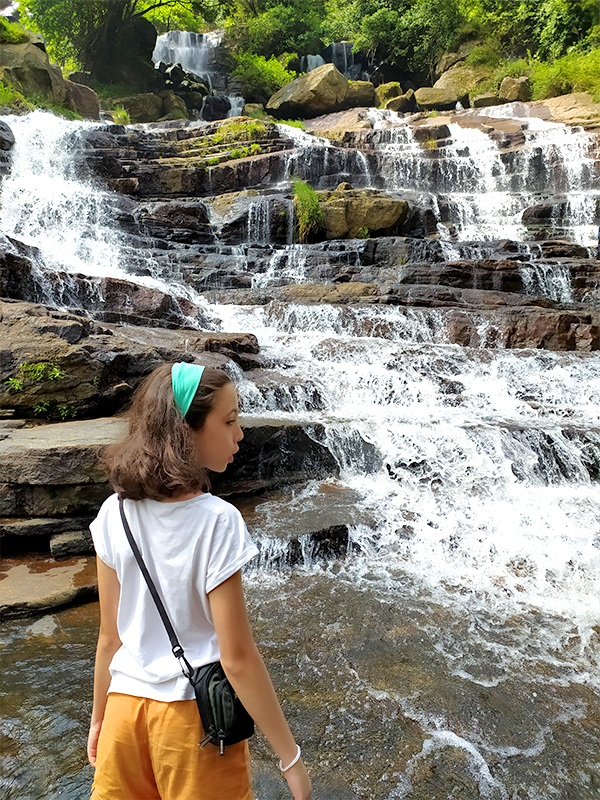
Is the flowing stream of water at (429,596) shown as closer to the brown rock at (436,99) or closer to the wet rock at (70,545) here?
the wet rock at (70,545)

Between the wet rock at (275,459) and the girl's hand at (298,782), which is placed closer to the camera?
the girl's hand at (298,782)

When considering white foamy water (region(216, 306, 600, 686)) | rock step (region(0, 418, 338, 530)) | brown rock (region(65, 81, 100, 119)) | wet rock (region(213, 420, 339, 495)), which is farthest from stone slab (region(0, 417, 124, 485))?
brown rock (region(65, 81, 100, 119))

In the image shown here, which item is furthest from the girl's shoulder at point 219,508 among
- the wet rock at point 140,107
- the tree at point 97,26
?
the tree at point 97,26

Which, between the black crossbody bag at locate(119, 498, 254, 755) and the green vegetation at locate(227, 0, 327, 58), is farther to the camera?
the green vegetation at locate(227, 0, 327, 58)

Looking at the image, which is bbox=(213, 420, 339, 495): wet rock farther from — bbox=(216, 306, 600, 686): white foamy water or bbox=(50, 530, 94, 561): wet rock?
bbox=(50, 530, 94, 561): wet rock

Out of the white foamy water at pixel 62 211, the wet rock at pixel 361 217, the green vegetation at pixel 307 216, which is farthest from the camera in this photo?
the wet rock at pixel 361 217

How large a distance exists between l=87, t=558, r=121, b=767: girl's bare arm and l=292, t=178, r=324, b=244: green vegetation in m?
14.2

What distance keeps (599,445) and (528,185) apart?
1407 cm

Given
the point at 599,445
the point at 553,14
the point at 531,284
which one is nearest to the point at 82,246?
the point at 531,284

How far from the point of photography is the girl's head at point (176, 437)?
128cm

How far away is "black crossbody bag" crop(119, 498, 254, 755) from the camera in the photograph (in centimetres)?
122

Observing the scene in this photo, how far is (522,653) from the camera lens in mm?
3354

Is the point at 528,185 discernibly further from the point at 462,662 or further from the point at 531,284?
the point at 462,662

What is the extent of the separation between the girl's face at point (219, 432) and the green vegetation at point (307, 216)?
46.2 ft
